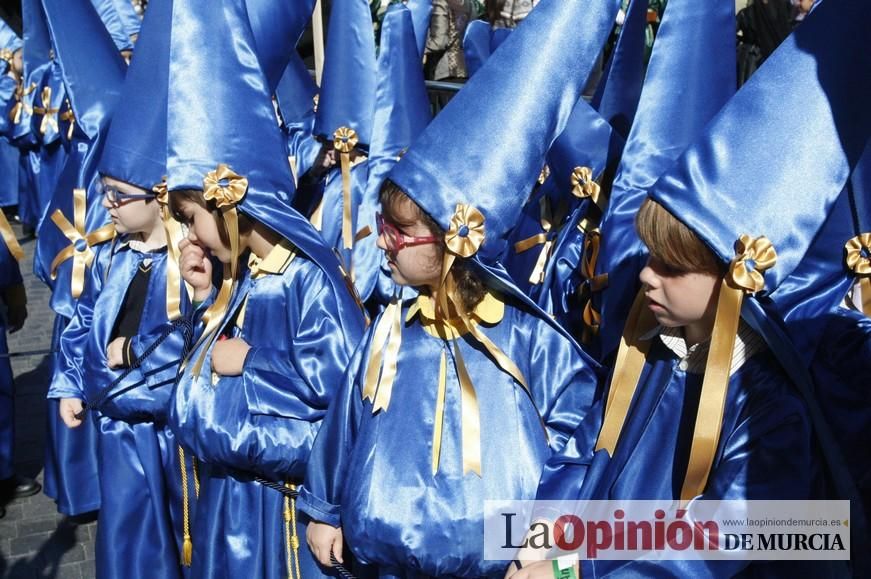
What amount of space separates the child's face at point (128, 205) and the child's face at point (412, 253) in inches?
53.0

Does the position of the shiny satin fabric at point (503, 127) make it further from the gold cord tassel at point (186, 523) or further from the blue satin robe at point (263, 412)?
the gold cord tassel at point (186, 523)

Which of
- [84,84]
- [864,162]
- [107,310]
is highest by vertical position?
[84,84]

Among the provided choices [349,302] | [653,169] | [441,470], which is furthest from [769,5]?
[441,470]

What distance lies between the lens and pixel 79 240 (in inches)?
145

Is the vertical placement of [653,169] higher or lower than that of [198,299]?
higher

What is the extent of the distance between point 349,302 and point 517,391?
2.31ft

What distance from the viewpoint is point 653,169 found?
8.88 feet

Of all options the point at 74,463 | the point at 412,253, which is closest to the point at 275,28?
the point at 412,253

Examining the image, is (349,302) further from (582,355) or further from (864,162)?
(864,162)

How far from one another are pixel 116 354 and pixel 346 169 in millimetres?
1975

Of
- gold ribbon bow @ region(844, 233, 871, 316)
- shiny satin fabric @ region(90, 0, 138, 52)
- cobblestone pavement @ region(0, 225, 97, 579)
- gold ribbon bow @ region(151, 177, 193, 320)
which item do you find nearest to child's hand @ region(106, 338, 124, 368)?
gold ribbon bow @ region(151, 177, 193, 320)

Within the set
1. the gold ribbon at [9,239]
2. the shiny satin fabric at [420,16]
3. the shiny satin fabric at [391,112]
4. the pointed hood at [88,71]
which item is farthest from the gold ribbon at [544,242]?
the gold ribbon at [9,239]

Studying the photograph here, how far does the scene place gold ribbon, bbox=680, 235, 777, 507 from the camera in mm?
1618

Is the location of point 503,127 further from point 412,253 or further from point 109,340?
point 109,340
